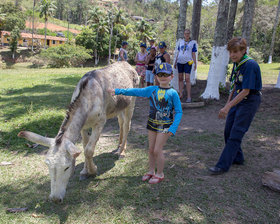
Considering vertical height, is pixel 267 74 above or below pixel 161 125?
above

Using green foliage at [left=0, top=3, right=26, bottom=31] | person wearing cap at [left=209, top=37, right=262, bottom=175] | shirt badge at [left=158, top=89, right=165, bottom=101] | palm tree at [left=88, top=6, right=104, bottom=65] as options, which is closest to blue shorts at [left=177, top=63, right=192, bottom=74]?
person wearing cap at [left=209, top=37, right=262, bottom=175]

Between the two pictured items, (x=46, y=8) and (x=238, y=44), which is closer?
(x=238, y=44)

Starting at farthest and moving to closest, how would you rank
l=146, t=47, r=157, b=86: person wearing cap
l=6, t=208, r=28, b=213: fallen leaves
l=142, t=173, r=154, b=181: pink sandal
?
1. l=146, t=47, r=157, b=86: person wearing cap
2. l=142, t=173, r=154, b=181: pink sandal
3. l=6, t=208, r=28, b=213: fallen leaves

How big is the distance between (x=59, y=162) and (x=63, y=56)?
1407 inches

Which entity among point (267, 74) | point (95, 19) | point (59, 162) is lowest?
point (59, 162)

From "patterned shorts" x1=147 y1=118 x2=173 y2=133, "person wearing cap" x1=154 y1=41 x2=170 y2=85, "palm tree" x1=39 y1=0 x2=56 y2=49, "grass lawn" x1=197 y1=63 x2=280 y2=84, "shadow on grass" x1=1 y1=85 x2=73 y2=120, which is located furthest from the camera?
"palm tree" x1=39 y1=0 x2=56 y2=49

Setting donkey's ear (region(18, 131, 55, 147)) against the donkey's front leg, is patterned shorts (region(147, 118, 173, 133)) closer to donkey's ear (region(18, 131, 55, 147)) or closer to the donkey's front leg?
the donkey's front leg

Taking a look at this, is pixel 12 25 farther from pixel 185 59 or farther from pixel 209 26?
pixel 185 59

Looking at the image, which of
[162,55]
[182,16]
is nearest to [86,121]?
[162,55]

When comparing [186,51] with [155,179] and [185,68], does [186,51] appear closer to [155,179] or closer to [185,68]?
[185,68]

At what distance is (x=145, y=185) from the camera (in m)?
4.12

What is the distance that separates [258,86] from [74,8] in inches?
4565

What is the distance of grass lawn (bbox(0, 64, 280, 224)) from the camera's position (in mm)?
3402

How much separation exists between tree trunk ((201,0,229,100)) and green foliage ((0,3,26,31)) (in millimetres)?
57741
